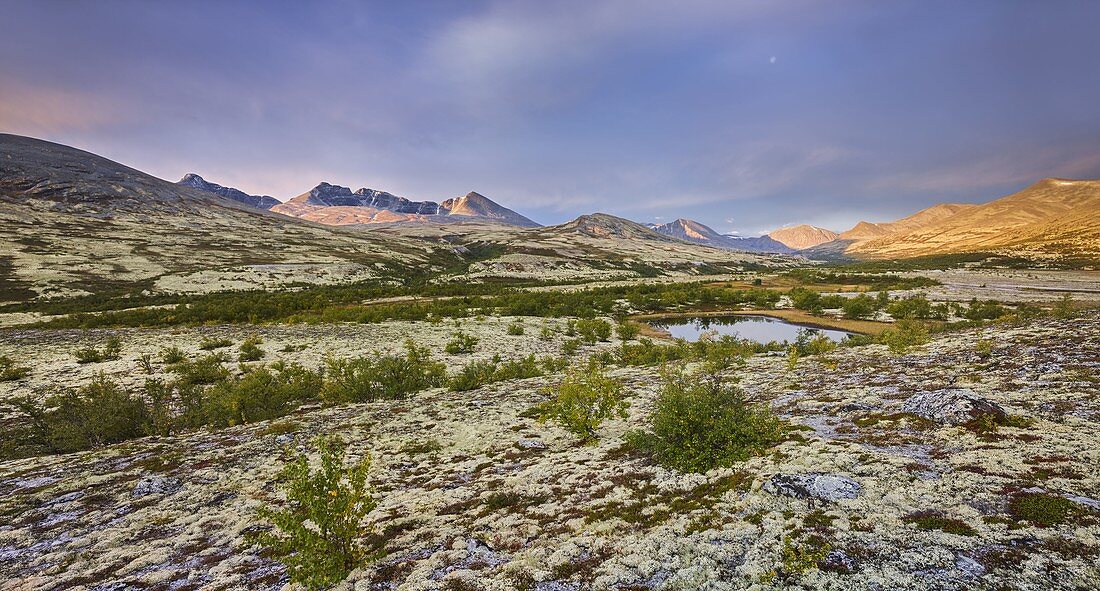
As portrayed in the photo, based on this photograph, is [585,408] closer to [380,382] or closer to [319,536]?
[319,536]

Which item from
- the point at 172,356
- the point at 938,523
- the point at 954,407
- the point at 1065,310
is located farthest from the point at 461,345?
the point at 1065,310

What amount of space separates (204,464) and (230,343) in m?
22.4

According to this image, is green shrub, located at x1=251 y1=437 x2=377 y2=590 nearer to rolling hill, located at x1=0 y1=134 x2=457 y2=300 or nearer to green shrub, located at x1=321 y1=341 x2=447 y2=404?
green shrub, located at x1=321 y1=341 x2=447 y2=404

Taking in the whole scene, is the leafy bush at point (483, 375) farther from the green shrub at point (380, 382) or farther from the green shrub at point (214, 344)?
the green shrub at point (214, 344)

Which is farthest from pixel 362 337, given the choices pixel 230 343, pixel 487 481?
pixel 487 481

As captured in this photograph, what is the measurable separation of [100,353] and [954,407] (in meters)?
38.1

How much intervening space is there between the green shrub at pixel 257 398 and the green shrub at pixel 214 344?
1168 centimetres

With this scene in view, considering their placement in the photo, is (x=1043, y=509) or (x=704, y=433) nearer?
(x=1043, y=509)

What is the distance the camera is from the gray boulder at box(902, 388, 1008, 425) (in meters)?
7.66

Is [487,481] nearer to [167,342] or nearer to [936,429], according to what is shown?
[936,429]

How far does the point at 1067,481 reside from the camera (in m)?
5.25

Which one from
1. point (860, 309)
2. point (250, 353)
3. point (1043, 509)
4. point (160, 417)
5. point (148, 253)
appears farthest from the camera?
point (148, 253)

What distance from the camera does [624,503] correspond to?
681 centimetres

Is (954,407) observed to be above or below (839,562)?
above
